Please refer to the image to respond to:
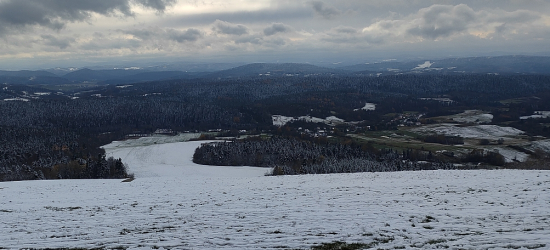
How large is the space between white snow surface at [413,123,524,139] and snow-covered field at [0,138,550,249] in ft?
344

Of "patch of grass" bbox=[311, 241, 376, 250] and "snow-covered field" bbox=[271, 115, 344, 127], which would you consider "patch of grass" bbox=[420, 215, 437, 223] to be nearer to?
"patch of grass" bbox=[311, 241, 376, 250]

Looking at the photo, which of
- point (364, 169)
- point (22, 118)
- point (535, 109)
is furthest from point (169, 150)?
point (535, 109)

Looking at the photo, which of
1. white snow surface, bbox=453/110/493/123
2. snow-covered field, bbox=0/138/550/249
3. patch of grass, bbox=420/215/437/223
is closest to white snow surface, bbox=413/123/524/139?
white snow surface, bbox=453/110/493/123

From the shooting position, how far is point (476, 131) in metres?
124

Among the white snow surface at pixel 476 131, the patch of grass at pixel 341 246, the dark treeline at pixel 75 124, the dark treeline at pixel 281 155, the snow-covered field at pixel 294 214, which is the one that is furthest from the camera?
the white snow surface at pixel 476 131

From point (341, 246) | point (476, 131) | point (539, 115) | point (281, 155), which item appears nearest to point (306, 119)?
point (476, 131)

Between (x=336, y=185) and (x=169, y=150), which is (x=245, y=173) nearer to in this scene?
(x=336, y=185)

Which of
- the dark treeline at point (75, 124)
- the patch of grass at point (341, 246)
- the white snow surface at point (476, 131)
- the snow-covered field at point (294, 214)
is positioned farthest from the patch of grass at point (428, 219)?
the white snow surface at point (476, 131)

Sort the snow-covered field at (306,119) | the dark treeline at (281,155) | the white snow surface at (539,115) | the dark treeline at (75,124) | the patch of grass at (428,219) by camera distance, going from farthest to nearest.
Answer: the snow-covered field at (306,119), the white snow surface at (539,115), the dark treeline at (75,124), the dark treeline at (281,155), the patch of grass at (428,219)

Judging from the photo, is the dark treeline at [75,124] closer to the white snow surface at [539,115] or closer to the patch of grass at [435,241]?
the patch of grass at [435,241]

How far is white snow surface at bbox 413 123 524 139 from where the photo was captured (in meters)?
119

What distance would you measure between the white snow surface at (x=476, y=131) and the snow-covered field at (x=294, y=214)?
10482cm

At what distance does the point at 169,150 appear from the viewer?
9981cm

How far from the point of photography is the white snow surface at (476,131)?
4668 inches
